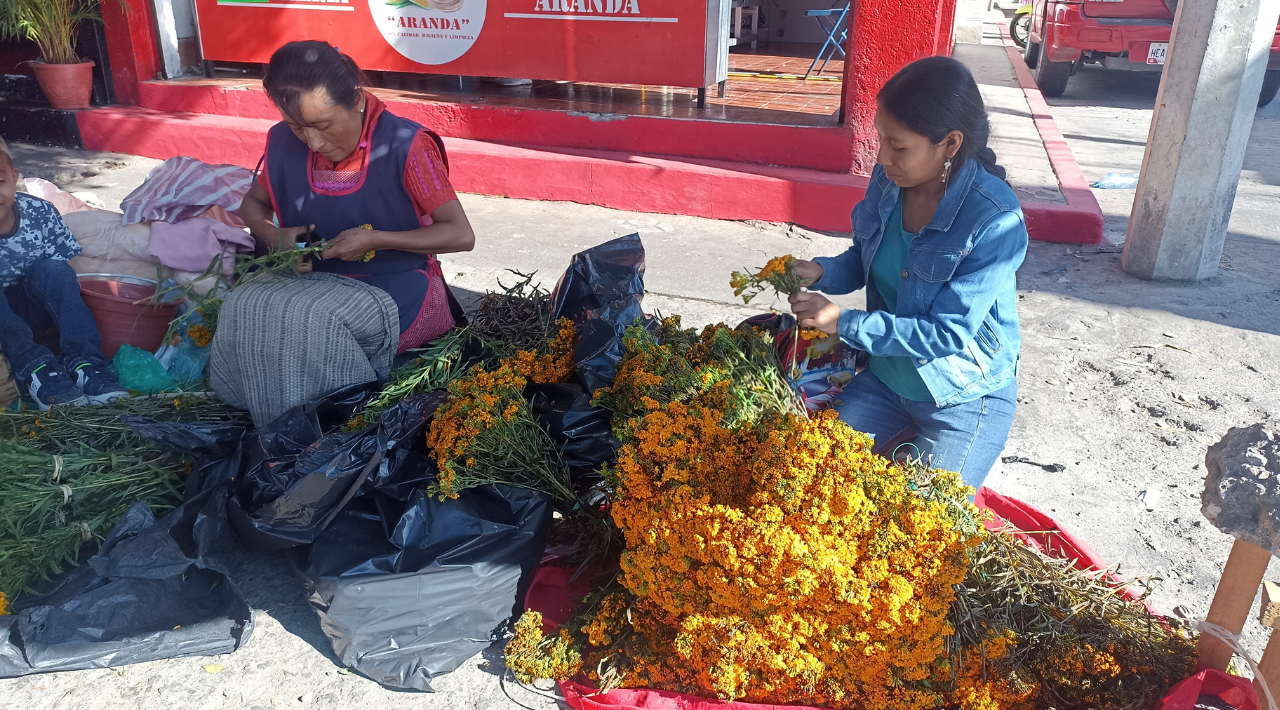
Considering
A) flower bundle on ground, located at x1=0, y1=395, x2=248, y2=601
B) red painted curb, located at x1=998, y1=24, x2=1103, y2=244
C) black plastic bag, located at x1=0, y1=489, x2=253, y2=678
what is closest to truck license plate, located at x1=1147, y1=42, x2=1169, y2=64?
red painted curb, located at x1=998, y1=24, x2=1103, y2=244

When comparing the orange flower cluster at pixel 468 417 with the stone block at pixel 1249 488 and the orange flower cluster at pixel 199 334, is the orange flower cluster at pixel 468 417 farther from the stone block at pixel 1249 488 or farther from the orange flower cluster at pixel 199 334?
the stone block at pixel 1249 488

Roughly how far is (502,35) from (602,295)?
410 centimetres

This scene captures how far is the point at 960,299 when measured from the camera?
6.81 ft

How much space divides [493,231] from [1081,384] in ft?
11.0

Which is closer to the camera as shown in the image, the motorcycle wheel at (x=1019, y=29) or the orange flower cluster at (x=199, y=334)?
the orange flower cluster at (x=199, y=334)

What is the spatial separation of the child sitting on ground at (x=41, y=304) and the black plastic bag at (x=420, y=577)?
4.79ft

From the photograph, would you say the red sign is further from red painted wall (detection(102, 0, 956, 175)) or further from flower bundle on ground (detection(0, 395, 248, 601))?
flower bundle on ground (detection(0, 395, 248, 601))

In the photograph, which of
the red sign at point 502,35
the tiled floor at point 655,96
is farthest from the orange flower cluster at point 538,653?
the red sign at point 502,35

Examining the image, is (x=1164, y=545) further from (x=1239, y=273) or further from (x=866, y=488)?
(x=1239, y=273)

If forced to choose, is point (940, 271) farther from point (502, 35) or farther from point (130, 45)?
point (130, 45)

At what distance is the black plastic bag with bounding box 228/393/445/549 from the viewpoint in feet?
7.07

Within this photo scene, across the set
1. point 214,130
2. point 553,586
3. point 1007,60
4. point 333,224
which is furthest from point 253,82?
point 1007,60

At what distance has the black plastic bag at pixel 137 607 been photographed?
210cm

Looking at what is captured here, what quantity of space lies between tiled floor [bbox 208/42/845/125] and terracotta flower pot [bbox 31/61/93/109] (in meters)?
1.05
